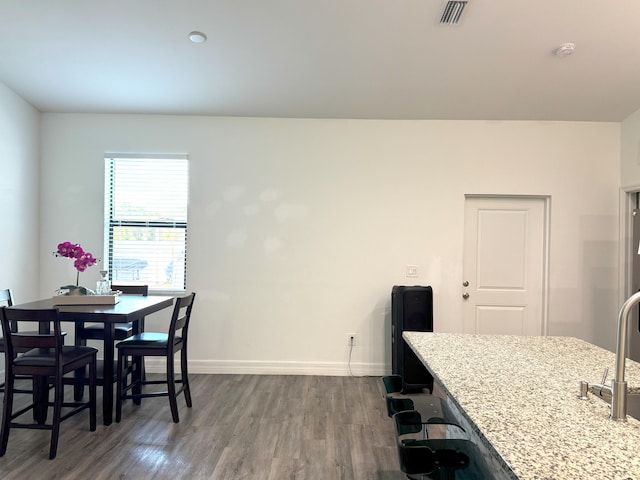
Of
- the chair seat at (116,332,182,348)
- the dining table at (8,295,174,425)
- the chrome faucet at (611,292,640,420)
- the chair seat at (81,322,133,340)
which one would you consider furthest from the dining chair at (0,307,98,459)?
the chrome faucet at (611,292,640,420)

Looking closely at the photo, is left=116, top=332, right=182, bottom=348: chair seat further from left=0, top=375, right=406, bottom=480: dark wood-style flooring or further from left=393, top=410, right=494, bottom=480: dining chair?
left=393, top=410, right=494, bottom=480: dining chair

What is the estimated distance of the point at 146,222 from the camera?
4.02 metres

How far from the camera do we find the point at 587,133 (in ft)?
12.8

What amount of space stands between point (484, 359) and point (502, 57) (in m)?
2.55

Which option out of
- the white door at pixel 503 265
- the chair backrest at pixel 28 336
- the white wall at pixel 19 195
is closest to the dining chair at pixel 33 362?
the chair backrest at pixel 28 336

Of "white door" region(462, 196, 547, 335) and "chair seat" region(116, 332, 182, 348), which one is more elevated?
"white door" region(462, 196, 547, 335)

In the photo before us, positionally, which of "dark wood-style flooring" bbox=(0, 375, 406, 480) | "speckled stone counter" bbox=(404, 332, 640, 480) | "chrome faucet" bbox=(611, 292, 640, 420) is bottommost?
"dark wood-style flooring" bbox=(0, 375, 406, 480)

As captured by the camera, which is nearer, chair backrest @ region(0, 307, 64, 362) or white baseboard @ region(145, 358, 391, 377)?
chair backrest @ region(0, 307, 64, 362)

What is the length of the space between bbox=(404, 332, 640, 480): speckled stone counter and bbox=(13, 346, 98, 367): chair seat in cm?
220

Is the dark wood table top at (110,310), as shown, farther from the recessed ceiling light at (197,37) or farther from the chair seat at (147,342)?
the recessed ceiling light at (197,37)

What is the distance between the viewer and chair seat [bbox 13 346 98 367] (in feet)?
7.78

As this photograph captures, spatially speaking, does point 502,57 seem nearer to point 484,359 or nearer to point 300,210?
point 300,210

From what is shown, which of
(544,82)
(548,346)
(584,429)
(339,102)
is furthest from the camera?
(339,102)

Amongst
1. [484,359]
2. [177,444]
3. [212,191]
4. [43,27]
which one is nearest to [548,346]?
[484,359]
